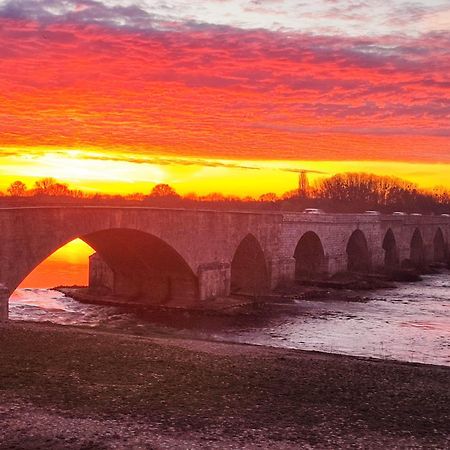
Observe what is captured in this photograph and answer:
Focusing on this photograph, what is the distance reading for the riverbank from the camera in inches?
523

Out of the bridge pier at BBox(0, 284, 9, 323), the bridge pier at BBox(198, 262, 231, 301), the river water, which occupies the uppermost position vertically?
the bridge pier at BBox(0, 284, 9, 323)

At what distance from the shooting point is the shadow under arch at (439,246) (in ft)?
346

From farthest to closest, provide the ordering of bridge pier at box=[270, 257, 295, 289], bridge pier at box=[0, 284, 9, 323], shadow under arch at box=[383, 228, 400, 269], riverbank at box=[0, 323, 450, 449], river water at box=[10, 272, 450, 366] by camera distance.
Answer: shadow under arch at box=[383, 228, 400, 269]
bridge pier at box=[270, 257, 295, 289]
river water at box=[10, 272, 450, 366]
bridge pier at box=[0, 284, 9, 323]
riverbank at box=[0, 323, 450, 449]

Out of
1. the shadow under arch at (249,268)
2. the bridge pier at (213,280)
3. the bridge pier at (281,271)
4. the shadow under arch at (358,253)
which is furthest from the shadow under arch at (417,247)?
the bridge pier at (213,280)

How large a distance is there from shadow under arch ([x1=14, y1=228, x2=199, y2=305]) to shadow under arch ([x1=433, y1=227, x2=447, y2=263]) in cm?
6756

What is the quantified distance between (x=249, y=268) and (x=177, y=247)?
12.7m

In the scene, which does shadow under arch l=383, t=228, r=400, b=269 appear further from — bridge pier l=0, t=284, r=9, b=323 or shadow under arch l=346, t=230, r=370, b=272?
bridge pier l=0, t=284, r=9, b=323

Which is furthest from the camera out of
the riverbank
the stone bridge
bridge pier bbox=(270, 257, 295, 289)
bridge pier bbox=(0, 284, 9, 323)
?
bridge pier bbox=(270, 257, 295, 289)

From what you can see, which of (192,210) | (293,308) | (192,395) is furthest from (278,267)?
(192,395)

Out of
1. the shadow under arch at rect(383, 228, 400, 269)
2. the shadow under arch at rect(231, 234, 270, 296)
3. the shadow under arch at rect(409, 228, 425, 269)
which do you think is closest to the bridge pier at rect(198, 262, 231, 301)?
the shadow under arch at rect(231, 234, 270, 296)

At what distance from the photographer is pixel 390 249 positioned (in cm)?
8650

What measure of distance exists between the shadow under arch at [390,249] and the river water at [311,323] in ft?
104

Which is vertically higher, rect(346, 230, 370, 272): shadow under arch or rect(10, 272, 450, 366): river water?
rect(346, 230, 370, 272): shadow under arch

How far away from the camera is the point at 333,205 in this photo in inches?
5246
